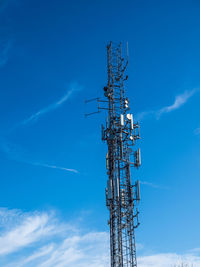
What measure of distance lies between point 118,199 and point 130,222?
252 centimetres

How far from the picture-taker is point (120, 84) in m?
45.4

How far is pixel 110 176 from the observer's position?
134 feet

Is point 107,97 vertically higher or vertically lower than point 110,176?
higher

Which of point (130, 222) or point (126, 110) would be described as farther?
point (126, 110)

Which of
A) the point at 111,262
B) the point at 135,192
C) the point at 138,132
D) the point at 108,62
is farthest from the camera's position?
the point at 108,62

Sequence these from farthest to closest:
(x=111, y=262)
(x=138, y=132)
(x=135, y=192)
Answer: (x=138, y=132)
(x=135, y=192)
(x=111, y=262)

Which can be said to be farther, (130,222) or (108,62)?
(108,62)

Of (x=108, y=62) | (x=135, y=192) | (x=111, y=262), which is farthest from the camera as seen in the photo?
(x=108, y=62)

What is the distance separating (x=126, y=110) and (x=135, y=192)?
9412mm

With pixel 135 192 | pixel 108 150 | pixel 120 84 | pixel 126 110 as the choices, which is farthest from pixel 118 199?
pixel 120 84

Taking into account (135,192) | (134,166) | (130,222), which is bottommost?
(130,222)

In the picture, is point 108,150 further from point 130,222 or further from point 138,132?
point 130,222

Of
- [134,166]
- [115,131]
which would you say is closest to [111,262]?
[134,166]

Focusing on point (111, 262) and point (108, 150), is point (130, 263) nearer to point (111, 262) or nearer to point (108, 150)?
point (111, 262)
